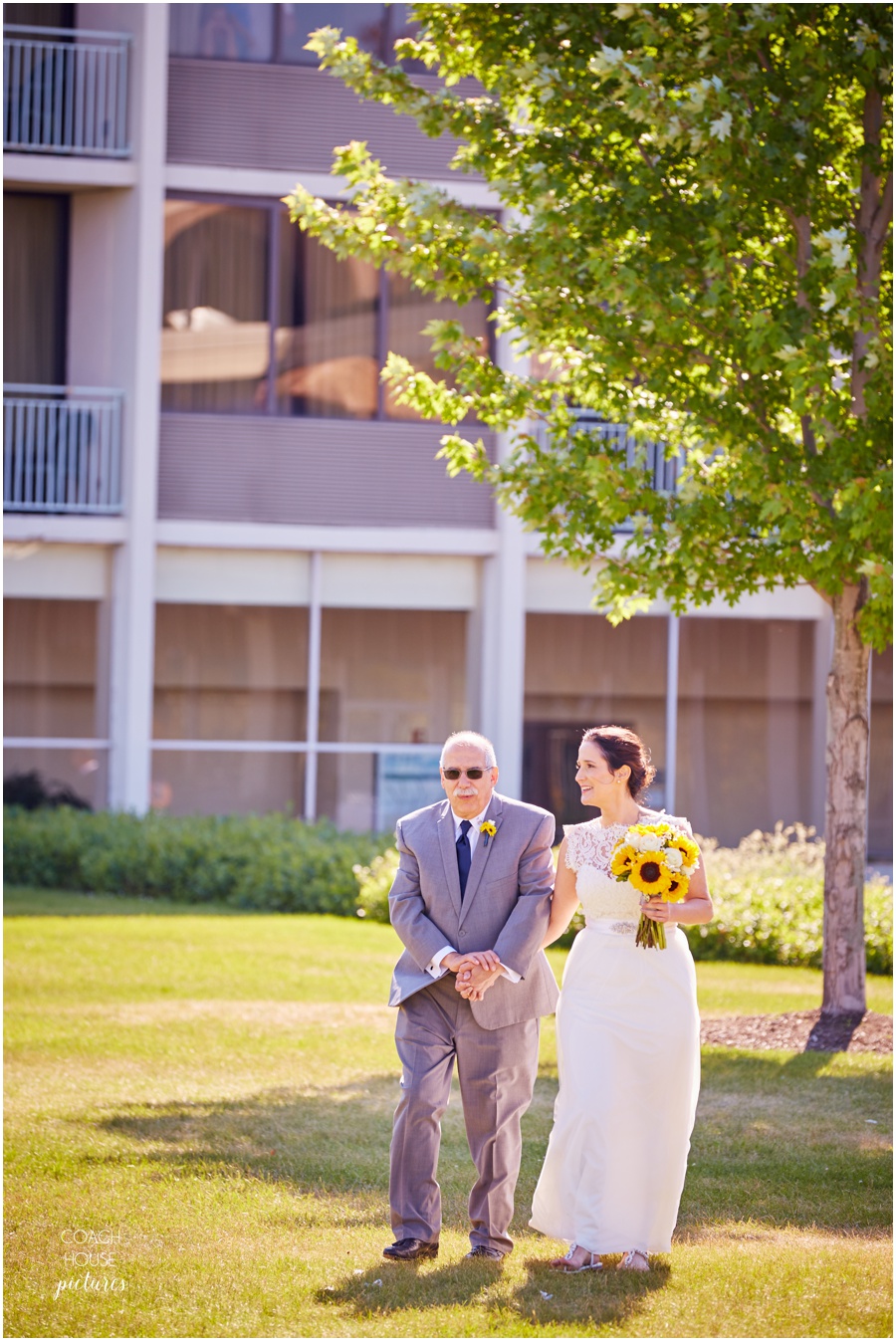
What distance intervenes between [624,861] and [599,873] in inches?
8.1

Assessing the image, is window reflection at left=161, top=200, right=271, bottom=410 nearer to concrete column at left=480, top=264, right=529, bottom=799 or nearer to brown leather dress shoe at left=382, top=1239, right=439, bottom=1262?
concrete column at left=480, top=264, right=529, bottom=799

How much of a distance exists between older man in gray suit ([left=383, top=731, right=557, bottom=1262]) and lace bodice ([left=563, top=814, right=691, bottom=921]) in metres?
0.11

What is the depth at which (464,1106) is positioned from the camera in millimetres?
5387

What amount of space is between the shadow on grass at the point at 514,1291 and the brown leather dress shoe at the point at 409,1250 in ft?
0.15

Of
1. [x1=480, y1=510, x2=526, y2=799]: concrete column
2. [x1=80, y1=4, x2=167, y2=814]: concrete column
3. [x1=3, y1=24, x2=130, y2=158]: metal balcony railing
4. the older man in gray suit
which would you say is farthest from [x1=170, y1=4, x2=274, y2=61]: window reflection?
the older man in gray suit

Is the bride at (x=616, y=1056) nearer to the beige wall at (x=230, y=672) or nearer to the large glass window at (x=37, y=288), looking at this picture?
the beige wall at (x=230, y=672)

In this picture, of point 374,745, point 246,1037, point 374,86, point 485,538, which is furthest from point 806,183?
point 374,745

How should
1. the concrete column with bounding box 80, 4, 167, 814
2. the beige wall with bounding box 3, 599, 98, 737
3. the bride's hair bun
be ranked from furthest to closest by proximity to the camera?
the beige wall with bounding box 3, 599, 98, 737
the concrete column with bounding box 80, 4, 167, 814
the bride's hair bun

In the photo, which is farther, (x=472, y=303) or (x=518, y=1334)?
(x=472, y=303)

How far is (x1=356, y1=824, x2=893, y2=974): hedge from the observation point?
12.6 meters

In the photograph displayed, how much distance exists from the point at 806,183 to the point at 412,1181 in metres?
6.03

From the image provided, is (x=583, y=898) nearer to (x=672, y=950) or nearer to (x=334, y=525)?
(x=672, y=950)

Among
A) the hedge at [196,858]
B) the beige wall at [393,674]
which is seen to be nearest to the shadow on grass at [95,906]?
the hedge at [196,858]

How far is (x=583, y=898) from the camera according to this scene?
17.9 ft
